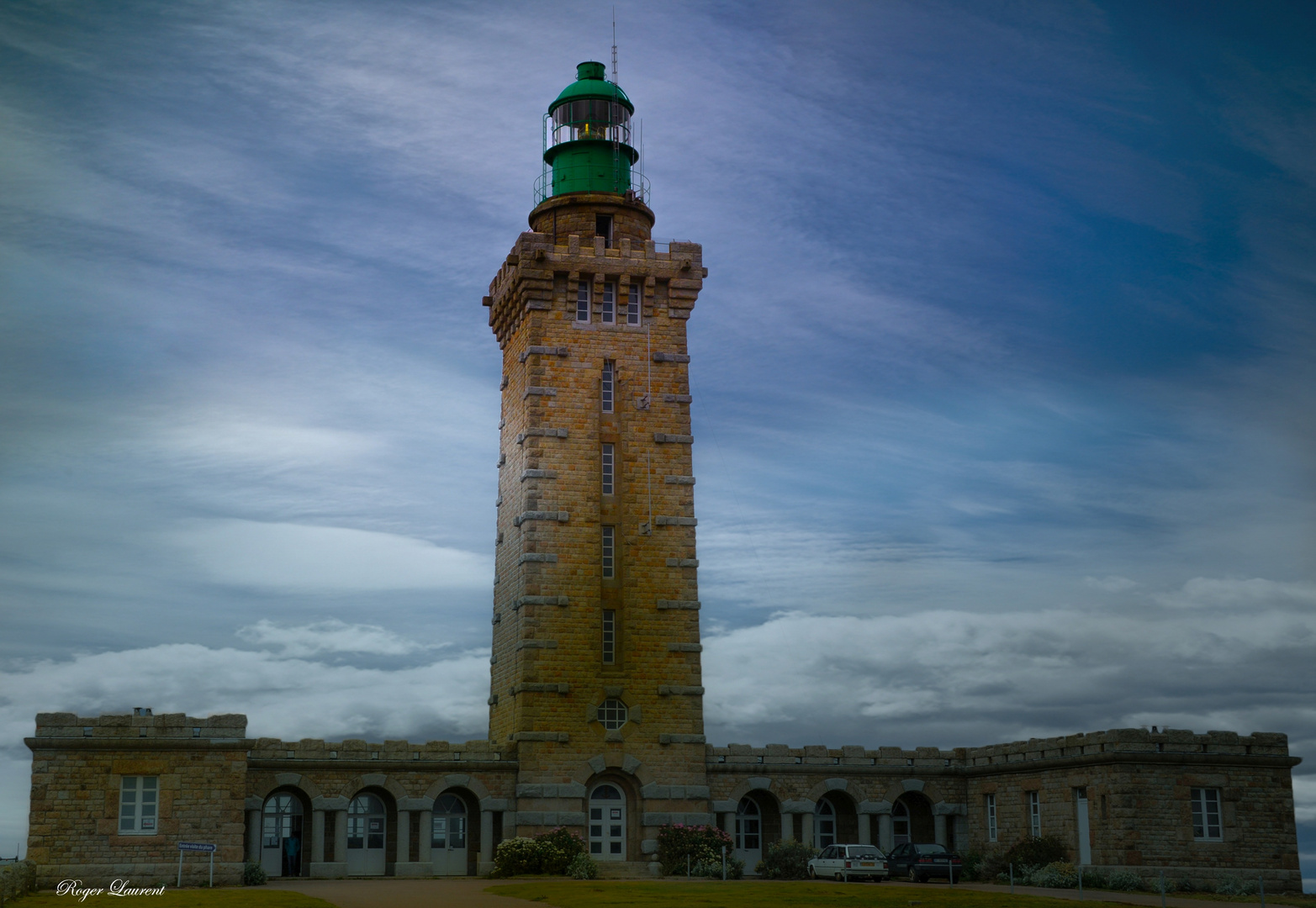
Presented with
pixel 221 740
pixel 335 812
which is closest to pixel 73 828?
pixel 221 740

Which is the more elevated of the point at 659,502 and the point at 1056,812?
the point at 659,502

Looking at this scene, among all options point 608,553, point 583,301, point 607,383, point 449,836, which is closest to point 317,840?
point 449,836

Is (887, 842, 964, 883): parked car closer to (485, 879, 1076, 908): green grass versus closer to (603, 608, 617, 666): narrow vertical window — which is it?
(485, 879, 1076, 908): green grass

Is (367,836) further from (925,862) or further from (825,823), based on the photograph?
(925,862)

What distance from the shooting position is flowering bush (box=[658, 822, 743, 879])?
41594 mm

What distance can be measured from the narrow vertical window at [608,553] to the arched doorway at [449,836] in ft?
27.4

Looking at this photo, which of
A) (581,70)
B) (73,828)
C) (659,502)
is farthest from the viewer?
(581,70)

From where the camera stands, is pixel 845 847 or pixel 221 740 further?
pixel 845 847

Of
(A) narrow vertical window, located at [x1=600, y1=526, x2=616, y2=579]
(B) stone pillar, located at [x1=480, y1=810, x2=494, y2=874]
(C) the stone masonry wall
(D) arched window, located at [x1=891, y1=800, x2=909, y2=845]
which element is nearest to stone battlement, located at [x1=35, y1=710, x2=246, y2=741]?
(C) the stone masonry wall

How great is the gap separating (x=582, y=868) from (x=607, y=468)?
41.7ft

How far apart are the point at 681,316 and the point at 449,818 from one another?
59.0 feet

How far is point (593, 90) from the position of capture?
161ft

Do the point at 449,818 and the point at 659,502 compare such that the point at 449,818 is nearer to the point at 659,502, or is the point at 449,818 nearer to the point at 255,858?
the point at 255,858

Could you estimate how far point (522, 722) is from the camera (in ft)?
140
